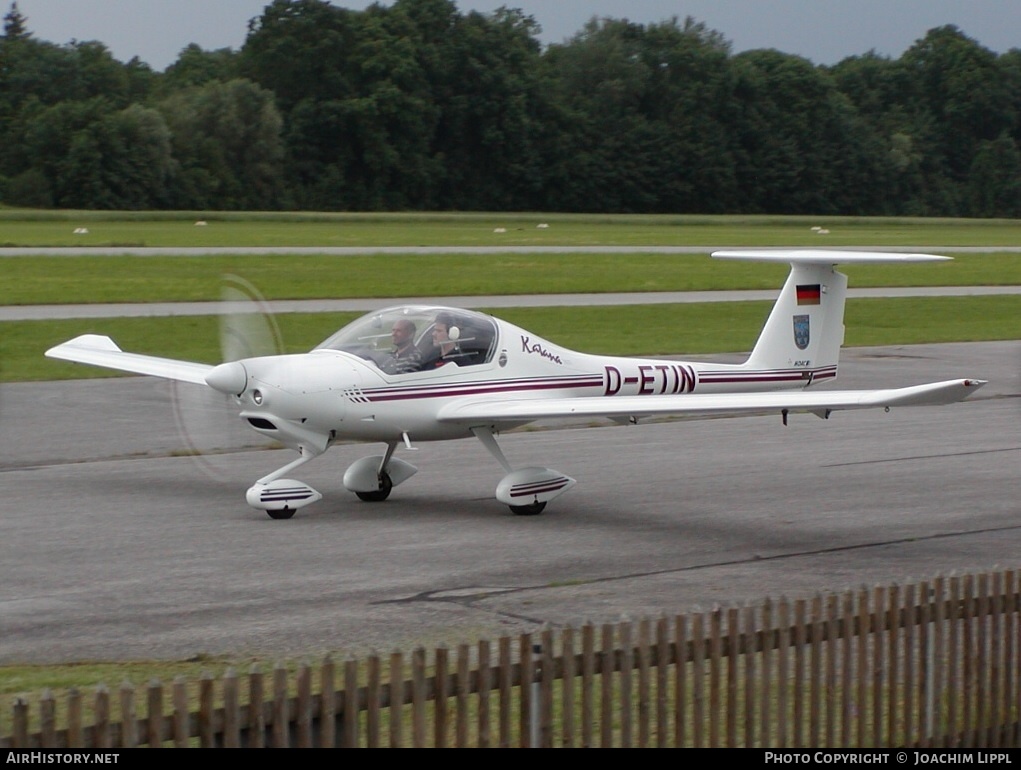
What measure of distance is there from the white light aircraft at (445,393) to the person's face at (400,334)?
0.01m

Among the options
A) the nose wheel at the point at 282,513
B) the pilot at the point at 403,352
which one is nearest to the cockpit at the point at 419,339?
the pilot at the point at 403,352

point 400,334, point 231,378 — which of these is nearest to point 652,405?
point 400,334

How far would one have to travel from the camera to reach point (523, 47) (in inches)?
5699

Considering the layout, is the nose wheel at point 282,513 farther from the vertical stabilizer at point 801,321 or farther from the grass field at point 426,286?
the vertical stabilizer at point 801,321

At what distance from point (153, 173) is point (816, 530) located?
3904 inches

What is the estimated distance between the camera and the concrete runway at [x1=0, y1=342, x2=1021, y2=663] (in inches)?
374

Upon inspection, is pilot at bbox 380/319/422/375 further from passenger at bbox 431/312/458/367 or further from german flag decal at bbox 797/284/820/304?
german flag decal at bbox 797/284/820/304

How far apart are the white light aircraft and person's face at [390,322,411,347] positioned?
0.04ft

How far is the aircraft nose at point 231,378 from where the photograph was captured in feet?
40.6

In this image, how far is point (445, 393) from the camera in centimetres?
1310

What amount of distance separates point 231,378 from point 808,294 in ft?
21.2
